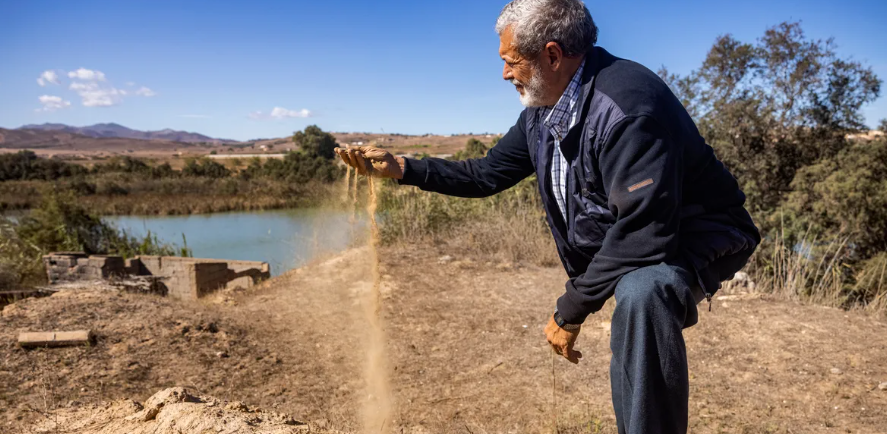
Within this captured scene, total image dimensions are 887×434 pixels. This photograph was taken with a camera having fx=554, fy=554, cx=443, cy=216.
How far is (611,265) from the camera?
157cm

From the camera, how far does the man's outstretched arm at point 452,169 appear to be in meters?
2.38

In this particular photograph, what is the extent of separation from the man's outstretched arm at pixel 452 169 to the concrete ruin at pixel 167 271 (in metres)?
6.29

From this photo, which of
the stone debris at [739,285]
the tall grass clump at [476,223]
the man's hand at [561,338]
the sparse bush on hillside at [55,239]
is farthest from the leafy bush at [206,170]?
the man's hand at [561,338]

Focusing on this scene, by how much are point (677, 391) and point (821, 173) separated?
9818 mm

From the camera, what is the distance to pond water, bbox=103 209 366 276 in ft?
28.7

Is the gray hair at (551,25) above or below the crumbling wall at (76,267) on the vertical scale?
above

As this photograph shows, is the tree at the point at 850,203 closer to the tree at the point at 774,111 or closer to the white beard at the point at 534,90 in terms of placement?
the tree at the point at 774,111

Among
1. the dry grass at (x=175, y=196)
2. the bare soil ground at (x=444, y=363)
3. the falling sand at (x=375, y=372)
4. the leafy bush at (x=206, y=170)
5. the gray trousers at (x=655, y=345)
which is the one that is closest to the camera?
the gray trousers at (x=655, y=345)

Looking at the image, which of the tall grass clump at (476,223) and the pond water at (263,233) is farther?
the pond water at (263,233)

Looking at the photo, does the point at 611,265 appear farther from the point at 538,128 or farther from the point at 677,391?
the point at 538,128

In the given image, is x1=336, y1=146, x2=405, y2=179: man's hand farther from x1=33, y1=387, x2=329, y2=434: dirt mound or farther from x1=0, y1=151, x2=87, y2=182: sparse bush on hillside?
x1=0, y1=151, x2=87, y2=182: sparse bush on hillside

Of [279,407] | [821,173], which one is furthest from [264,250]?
[821,173]

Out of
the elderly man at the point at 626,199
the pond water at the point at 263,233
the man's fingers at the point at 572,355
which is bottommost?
the pond water at the point at 263,233

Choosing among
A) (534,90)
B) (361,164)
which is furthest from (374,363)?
(534,90)
